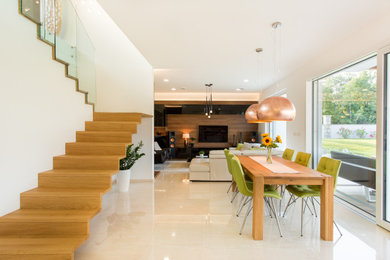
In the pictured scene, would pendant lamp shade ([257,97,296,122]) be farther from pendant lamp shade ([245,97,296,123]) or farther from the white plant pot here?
the white plant pot

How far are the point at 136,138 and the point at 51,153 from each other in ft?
7.74

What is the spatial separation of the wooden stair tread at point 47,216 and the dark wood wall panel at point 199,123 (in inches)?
267

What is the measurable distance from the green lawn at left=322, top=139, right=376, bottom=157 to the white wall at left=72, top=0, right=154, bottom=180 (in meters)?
3.94

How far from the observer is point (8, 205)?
2.09 meters

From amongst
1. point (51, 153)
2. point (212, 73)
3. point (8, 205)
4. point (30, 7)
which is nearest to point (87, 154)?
point (51, 153)

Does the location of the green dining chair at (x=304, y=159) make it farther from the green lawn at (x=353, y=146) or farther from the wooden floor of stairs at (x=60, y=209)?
the wooden floor of stairs at (x=60, y=209)

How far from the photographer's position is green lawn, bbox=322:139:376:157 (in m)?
2.95

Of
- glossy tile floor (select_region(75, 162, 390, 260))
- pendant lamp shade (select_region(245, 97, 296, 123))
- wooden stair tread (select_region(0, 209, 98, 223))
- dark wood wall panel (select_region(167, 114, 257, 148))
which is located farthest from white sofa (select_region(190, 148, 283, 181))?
dark wood wall panel (select_region(167, 114, 257, 148))

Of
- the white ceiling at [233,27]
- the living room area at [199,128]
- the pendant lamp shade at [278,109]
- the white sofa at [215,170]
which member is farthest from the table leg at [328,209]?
the living room area at [199,128]

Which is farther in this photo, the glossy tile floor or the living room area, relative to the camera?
the living room area

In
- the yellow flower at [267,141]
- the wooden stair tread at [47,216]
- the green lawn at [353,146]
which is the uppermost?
the yellow flower at [267,141]

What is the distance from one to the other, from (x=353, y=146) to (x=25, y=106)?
476 cm

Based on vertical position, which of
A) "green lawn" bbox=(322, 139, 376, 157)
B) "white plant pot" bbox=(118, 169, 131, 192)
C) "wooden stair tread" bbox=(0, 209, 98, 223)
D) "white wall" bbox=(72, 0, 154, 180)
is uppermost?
"white wall" bbox=(72, 0, 154, 180)

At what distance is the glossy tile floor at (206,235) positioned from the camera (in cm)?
205
